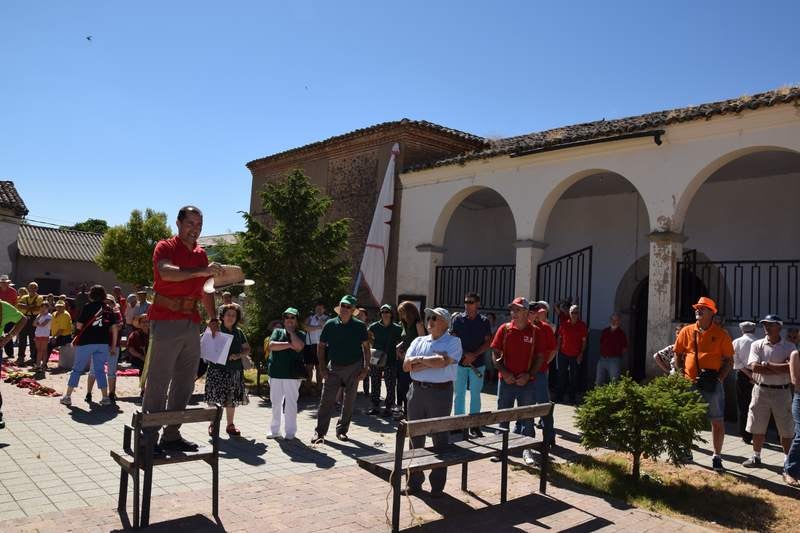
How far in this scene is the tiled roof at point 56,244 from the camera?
35000 mm

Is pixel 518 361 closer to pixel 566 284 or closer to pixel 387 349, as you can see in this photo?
pixel 387 349

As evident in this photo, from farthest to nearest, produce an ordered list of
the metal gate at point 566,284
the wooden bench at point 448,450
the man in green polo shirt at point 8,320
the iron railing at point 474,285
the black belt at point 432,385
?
1. the iron railing at point 474,285
2. the metal gate at point 566,284
3. the man in green polo shirt at point 8,320
4. the black belt at point 432,385
5. the wooden bench at point 448,450

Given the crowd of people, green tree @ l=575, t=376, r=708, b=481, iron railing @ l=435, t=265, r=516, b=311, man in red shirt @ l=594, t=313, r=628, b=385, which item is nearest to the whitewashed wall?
iron railing @ l=435, t=265, r=516, b=311

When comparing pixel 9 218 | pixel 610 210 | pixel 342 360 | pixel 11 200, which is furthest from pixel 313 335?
pixel 9 218

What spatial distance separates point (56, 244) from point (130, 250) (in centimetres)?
619

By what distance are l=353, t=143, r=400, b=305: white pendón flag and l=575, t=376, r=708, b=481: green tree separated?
32.3ft

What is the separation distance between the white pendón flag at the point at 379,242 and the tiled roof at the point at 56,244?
86.5 ft

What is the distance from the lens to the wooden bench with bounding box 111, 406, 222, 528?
4266mm

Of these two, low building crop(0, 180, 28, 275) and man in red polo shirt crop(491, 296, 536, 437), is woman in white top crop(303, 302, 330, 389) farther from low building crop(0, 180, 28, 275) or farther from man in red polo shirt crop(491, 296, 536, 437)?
low building crop(0, 180, 28, 275)

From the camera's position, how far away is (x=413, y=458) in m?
4.83

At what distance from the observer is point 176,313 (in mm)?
4660

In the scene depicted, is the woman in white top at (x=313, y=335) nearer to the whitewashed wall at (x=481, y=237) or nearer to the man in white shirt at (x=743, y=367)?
the man in white shirt at (x=743, y=367)

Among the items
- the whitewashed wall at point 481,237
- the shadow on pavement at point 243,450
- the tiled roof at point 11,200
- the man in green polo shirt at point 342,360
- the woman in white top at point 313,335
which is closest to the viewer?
the shadow on pavement at point 243,450

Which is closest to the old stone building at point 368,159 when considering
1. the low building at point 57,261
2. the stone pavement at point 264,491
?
the stone pavement at point 264,491
